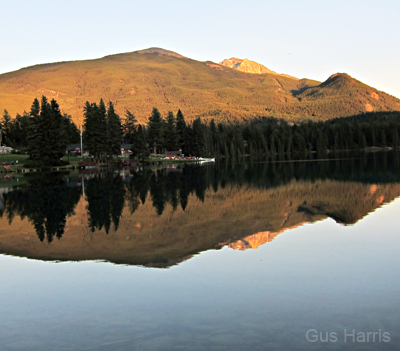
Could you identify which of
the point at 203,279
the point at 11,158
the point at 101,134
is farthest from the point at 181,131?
the point at 203,279

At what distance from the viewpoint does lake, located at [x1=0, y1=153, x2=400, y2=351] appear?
9.16m

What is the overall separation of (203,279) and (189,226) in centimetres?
837

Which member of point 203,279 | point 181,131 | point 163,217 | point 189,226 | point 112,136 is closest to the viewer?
point 203,279

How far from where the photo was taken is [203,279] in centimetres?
1288

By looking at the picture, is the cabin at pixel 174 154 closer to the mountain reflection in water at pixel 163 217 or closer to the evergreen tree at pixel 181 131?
the evergreen tree at pixel 181 131

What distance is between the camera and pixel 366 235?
18.6 meters

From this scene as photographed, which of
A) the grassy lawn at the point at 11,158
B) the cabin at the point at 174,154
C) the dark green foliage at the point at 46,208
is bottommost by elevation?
the dark green foliage at the point at 46,208

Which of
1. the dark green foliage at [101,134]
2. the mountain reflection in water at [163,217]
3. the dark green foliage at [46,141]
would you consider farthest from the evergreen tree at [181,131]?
the mountain reflection in water at [163,217]

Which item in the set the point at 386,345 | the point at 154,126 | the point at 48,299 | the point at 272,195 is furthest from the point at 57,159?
the point at 386,345

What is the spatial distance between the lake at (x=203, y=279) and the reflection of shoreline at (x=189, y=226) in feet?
0.30

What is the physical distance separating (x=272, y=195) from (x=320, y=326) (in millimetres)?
23948

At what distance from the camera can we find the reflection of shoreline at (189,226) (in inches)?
663

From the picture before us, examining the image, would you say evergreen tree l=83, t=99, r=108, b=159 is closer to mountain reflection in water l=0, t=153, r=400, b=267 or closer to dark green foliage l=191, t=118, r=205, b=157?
dark green foliage l=191, t=118, r=205, b=157

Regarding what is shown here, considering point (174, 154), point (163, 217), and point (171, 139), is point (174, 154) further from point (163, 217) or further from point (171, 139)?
A: point (163, 217)
